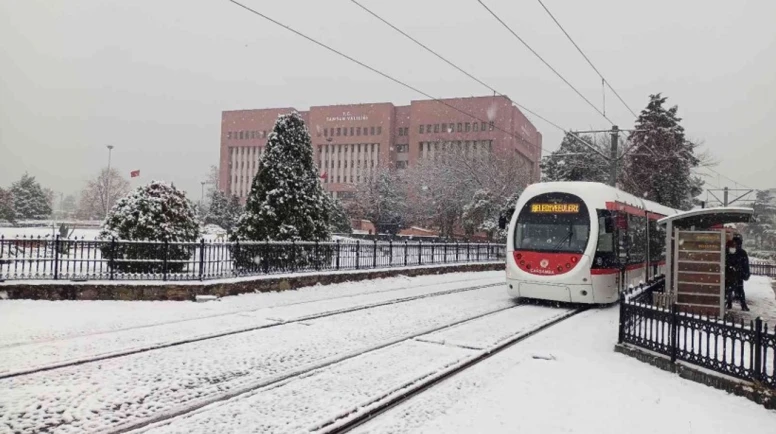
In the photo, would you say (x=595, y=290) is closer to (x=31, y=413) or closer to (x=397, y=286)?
(x=397, y=286)

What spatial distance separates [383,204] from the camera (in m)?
59.4

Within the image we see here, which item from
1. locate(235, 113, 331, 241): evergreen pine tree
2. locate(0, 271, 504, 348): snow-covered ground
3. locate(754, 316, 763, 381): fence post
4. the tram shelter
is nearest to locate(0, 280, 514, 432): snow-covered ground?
locate(0, 271, 504, 348): snow-covered ground

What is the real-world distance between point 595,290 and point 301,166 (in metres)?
10.1

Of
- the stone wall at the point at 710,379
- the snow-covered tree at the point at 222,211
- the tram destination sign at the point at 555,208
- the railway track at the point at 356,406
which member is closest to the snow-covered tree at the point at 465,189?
the snow-covered tree at the point at 222,211

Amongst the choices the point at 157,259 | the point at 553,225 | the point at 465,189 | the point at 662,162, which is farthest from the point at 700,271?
the point at 465,189

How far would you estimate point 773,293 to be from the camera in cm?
2061

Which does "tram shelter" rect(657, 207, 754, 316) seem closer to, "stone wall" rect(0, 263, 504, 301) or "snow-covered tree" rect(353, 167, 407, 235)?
"stone wall" rect(0, 263, 504, 301)

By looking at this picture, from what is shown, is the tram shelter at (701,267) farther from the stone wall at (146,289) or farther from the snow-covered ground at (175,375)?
the stone wall at (146,289)

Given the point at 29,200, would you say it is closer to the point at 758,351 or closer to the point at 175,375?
the point at 175,375

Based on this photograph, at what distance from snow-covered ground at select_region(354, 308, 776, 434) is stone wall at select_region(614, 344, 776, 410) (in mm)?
105

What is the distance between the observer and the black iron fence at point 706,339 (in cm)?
621

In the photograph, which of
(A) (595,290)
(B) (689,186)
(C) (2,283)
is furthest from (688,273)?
(B) (689,186)

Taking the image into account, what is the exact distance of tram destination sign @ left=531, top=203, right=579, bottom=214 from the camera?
13580 mm

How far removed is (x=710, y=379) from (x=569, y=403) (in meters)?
2.26
